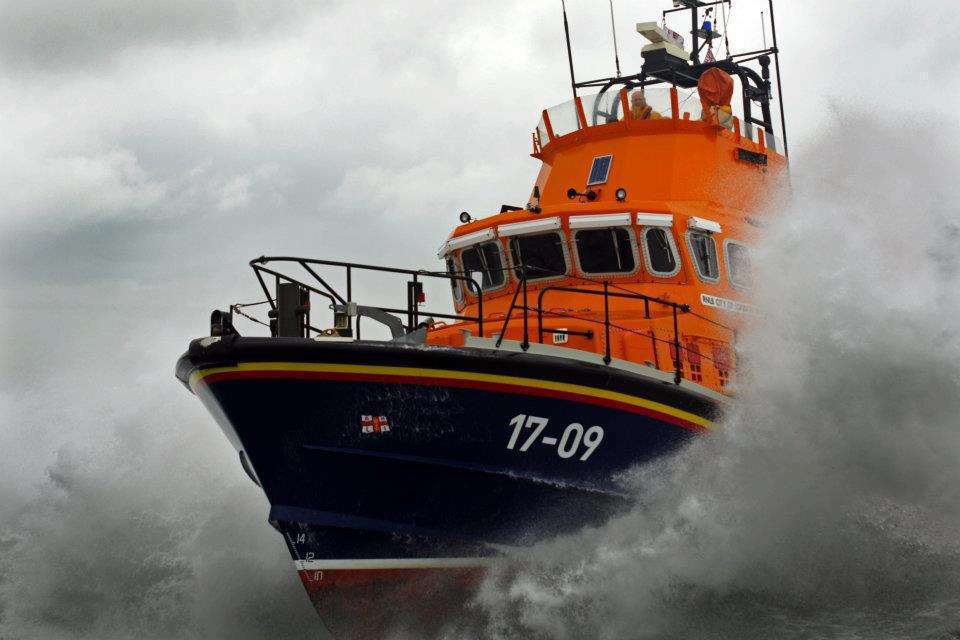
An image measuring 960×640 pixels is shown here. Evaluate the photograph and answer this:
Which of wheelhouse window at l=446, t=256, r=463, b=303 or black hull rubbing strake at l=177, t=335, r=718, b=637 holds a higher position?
wheelhouse window at l=446, t=256, r=463, b=303

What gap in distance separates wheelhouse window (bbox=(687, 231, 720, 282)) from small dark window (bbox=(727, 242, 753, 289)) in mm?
217

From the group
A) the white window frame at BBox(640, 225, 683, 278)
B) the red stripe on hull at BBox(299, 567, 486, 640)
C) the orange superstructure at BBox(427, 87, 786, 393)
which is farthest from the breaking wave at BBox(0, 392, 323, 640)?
the white window frame at BBox(640, 225, 683, 278)

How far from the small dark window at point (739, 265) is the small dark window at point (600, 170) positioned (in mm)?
1428

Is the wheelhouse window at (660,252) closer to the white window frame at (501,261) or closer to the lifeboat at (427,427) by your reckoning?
the lifeboat at (427,427)

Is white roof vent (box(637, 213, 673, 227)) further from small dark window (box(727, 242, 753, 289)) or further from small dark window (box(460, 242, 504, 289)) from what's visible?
small dark window (box(460, 242, 504, 289))

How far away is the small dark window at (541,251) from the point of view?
31.0 ft

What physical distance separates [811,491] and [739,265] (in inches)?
83.8

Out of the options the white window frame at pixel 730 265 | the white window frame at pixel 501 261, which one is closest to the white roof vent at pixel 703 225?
the white window frame at pixel 730 265

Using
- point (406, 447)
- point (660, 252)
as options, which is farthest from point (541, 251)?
point (406, 447)

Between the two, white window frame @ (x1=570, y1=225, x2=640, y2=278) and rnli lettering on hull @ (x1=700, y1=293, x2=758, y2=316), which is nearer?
white window frame @ (x1=570, y1=225, x2=640, y2=278)

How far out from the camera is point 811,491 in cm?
867

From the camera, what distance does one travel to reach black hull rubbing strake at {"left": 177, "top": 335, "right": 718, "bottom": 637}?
7402mm

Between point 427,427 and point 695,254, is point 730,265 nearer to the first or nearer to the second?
point 695,254

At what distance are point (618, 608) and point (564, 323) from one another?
2.41m
